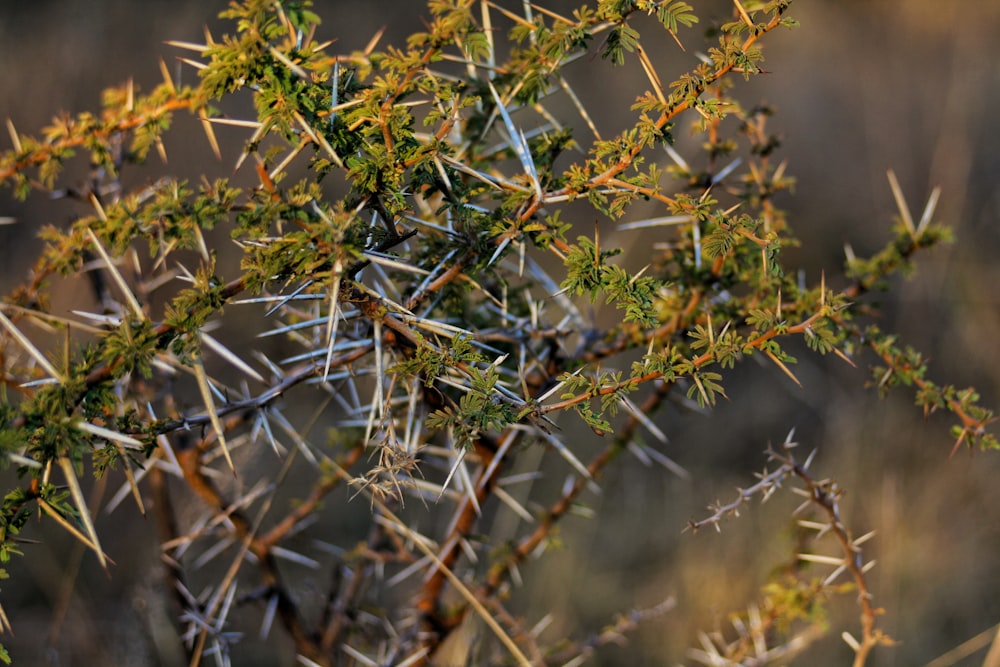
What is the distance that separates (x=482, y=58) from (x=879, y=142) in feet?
16.6

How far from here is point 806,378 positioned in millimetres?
4195

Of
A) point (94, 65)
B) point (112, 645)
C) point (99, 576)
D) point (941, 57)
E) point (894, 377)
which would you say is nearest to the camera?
point (894, 377)

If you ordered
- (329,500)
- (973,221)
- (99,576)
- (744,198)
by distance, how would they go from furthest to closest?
(973,221) < (329,500) < (99,576) < (744,198)

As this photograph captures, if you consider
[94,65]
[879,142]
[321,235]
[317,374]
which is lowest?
[879,142]

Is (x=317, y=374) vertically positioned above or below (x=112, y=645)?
above

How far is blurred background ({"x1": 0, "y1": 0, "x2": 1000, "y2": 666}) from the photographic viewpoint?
304 centimetres

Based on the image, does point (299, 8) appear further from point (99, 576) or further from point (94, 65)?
point (94, 65)

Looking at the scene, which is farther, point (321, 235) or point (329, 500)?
point (329, 500)

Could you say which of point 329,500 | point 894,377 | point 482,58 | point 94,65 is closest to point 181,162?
point 94,65

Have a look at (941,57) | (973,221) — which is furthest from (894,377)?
(941,57)

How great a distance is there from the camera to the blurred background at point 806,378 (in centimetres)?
304

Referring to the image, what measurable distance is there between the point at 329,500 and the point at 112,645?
1.23 m

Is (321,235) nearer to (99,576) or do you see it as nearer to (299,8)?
(299,8)

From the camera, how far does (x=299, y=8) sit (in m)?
1.08
